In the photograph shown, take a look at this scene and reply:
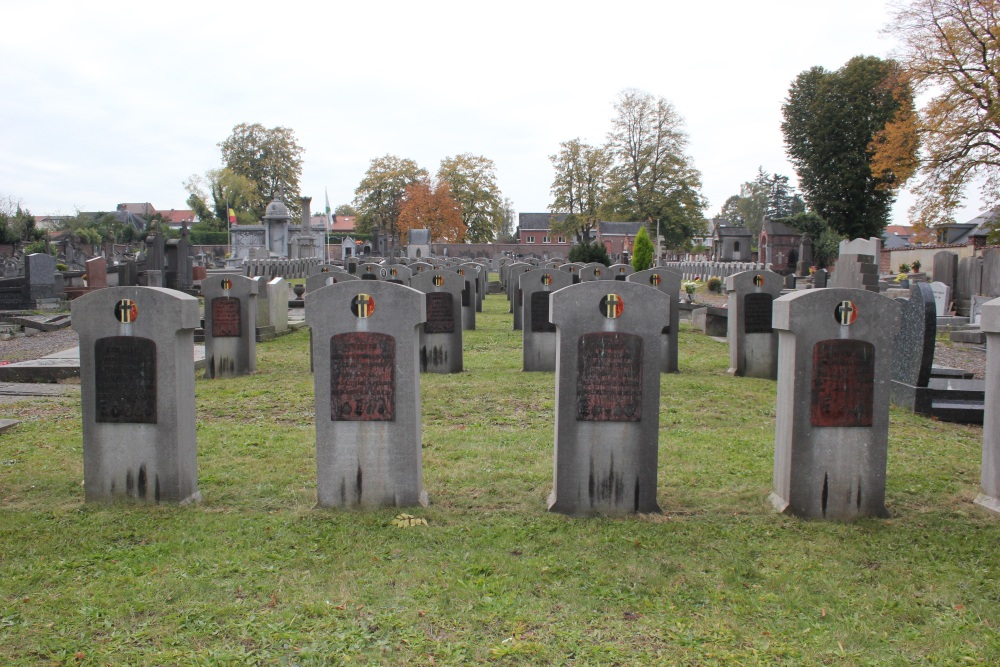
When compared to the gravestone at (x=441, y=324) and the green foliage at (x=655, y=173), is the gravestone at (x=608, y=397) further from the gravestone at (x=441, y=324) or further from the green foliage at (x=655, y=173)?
the green foliage at (x=655, y=173)

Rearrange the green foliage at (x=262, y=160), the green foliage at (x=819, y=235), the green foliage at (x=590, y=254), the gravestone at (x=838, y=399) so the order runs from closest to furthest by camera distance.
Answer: the gravestone at (x=838, y=399) → the green foliage at (x=590, y=254) → the green foliage at (x=819, y=235) → the green foliage at (x=262, y=160)

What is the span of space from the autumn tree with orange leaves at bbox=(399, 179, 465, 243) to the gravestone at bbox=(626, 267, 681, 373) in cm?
5947

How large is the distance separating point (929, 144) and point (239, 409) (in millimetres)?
28638

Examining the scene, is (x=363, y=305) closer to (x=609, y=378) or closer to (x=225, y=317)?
(x=609, y=378)

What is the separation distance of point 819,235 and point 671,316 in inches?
1643

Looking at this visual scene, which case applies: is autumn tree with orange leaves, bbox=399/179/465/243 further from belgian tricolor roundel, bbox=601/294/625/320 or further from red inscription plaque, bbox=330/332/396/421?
belgian tricolor roundel, bbox=601/294/625/320

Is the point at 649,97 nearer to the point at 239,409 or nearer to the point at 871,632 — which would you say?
the point at 239,409

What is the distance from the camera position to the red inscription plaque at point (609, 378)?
208 inches

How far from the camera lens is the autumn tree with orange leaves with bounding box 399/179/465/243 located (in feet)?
234

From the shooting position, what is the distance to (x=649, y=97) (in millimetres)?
60594

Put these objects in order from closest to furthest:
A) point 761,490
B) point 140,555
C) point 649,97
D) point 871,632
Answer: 1. point 871,632
2. point 140,555
3. point 761,490
4. point 649,97

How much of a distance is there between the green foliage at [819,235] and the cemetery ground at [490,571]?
142 ft

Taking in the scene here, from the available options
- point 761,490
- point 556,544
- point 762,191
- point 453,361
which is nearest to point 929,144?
point 453,361

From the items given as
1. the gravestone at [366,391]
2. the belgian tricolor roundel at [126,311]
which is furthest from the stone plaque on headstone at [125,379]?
the gravestone at [366,391]
